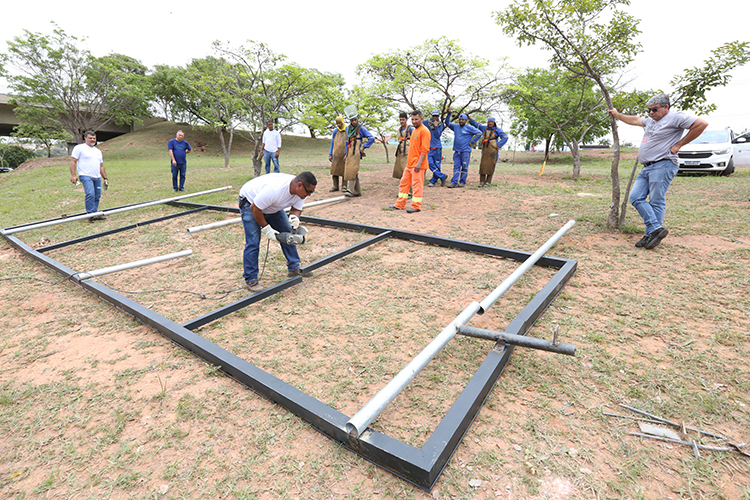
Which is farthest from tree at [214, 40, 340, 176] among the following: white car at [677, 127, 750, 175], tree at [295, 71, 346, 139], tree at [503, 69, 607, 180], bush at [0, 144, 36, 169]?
bush at [0, 144, 36, 169]

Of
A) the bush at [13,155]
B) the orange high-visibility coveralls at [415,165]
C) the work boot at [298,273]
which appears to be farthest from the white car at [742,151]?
the bush at [13,155]

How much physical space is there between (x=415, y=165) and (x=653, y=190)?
11.6 ft

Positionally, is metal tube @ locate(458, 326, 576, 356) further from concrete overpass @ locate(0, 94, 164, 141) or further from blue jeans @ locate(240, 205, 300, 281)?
concrete overpass @ locate(0, 94, 164, 141)

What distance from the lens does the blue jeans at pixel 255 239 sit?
3594mm

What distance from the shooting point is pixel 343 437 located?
5.80ft

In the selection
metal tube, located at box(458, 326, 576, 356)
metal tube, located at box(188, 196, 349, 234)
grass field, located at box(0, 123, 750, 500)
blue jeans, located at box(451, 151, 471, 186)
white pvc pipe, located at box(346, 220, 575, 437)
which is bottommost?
grass field, located at box(0, 123, 750, 500)

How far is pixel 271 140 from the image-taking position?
33.0 feet

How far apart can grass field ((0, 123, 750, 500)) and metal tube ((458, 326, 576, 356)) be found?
0.24 metres

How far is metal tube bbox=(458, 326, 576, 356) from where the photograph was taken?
76.8 inches

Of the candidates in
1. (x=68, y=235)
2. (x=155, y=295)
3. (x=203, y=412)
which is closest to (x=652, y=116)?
(x=203, y=412)

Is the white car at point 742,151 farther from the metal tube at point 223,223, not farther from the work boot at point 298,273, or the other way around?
the work boot at point 298,273

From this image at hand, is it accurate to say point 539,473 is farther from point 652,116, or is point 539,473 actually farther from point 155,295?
point 652,116

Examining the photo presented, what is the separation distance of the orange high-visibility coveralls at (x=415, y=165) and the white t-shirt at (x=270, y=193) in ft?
11.4

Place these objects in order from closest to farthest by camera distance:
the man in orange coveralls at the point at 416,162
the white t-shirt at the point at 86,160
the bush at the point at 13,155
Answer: the man in orange coveralls at the point at 416,162 < the white t-shirt at the point at 86,160 < the bush at the point at 13,155
